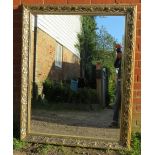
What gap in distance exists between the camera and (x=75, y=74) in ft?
16.8

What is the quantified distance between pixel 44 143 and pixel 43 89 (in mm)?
639

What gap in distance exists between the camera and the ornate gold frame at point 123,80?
4996mm

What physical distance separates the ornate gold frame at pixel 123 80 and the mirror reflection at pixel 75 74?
0.06 m

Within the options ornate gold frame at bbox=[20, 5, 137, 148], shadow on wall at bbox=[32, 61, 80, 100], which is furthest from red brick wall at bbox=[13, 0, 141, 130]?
shadow on wall at bbox=[32, 61, 80, 100]

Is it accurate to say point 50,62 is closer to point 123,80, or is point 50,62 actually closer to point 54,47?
point 54,47

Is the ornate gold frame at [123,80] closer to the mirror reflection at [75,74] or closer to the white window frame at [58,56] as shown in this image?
the mirror reflection at [75,74]

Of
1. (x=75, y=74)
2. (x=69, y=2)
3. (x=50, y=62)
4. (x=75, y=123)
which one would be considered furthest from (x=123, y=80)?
(x=69, y=2)

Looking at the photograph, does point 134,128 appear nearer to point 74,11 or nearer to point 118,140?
point 118,140

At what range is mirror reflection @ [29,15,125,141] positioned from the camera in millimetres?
5086

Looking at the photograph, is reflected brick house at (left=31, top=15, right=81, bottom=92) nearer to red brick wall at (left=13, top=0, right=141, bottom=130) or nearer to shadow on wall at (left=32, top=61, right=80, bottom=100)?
shadow on wall at (left=32, top=61, right=80, bottom=100)

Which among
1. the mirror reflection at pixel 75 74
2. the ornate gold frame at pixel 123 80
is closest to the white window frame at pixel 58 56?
the mirror reflection at pixel 75 74
